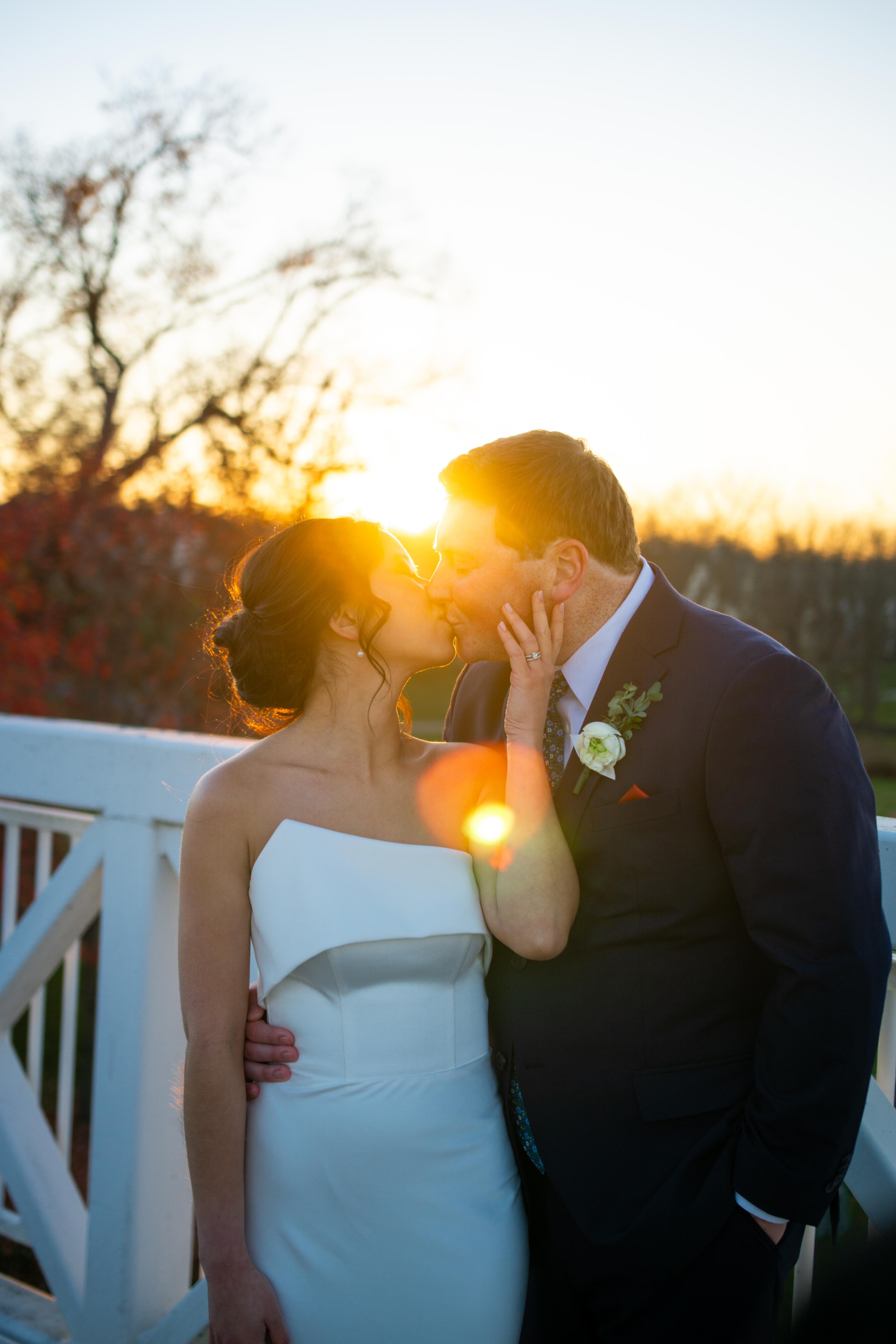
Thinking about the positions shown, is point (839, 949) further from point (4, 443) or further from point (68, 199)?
point (68, 199)

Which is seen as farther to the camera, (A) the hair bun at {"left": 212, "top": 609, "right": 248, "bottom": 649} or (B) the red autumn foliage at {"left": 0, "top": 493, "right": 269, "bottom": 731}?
(B) the red autumn foliage at {"left": 0, "top": 493, "right": 269, "bottom": 731}

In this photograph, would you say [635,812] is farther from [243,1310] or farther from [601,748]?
[243,1310]

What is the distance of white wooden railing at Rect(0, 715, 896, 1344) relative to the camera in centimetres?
262

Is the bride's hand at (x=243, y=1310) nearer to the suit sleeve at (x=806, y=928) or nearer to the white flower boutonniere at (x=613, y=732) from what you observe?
the suit sleeve at (x=806, y=928)

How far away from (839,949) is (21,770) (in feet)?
8.15

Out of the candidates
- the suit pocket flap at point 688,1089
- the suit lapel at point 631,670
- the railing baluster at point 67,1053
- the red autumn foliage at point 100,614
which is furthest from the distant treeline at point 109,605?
the suit pocket flap at point 688,1089

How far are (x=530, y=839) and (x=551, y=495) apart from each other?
0.76 m

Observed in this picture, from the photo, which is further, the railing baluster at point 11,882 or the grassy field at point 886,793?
the grassy field at point 886,793

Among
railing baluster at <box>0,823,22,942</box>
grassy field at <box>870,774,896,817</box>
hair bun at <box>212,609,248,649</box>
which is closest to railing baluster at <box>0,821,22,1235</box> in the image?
railing baluster at <box>0,823,22,942</box>

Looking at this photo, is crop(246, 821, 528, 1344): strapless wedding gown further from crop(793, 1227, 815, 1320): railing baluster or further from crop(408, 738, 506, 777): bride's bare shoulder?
crop(793, 1227, 815, 1320): railing baluster

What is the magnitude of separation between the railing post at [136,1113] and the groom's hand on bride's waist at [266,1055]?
0.79 meters

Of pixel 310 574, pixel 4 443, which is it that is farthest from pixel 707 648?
pixel 4 443

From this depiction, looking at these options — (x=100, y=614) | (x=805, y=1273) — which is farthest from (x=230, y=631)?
(x=100, y=614)

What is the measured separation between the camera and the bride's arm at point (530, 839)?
1796mm
